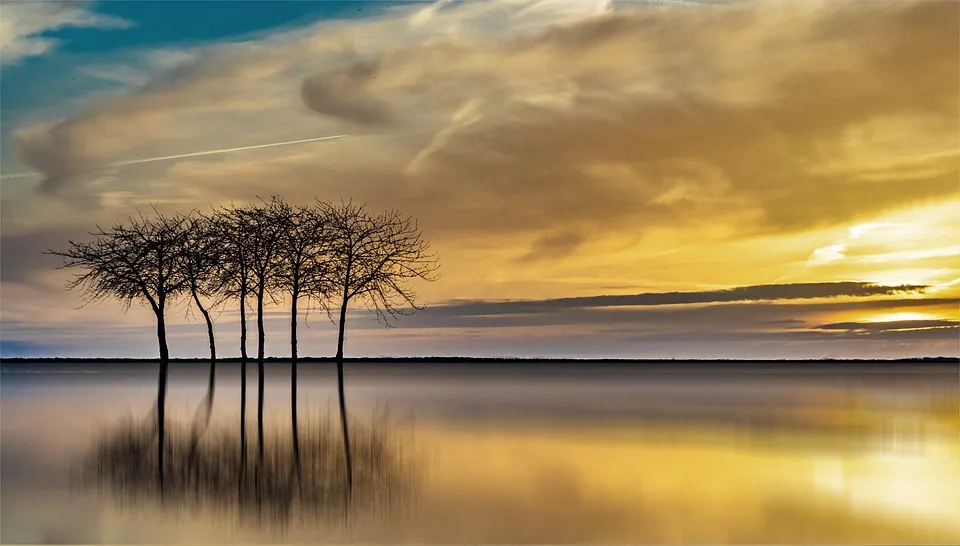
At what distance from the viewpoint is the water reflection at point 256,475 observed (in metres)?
11.9

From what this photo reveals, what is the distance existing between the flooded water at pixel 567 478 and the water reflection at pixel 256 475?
12 cm

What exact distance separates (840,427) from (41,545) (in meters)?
18.2

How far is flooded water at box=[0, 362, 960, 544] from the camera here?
11109mm

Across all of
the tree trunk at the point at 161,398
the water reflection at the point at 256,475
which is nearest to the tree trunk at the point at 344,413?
the water reflection at the point at 256,475

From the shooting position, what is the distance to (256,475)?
548 inches

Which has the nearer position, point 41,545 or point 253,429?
point 41,545

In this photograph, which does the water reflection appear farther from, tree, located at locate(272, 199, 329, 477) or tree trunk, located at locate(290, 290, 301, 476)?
tree, located at locate(272, 199, 329, 477)

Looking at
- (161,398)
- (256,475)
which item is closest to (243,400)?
(161,398)

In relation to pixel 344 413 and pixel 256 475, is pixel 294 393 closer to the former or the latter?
pixel 344 413

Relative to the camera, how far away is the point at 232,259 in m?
39.2

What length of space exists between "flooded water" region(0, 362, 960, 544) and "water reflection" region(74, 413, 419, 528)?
0.38ft

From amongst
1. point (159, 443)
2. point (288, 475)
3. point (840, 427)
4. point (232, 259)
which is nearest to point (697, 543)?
point (288, 475)

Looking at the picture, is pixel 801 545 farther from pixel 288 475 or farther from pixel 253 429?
pixel 253 429

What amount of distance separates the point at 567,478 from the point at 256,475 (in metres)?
4.63
